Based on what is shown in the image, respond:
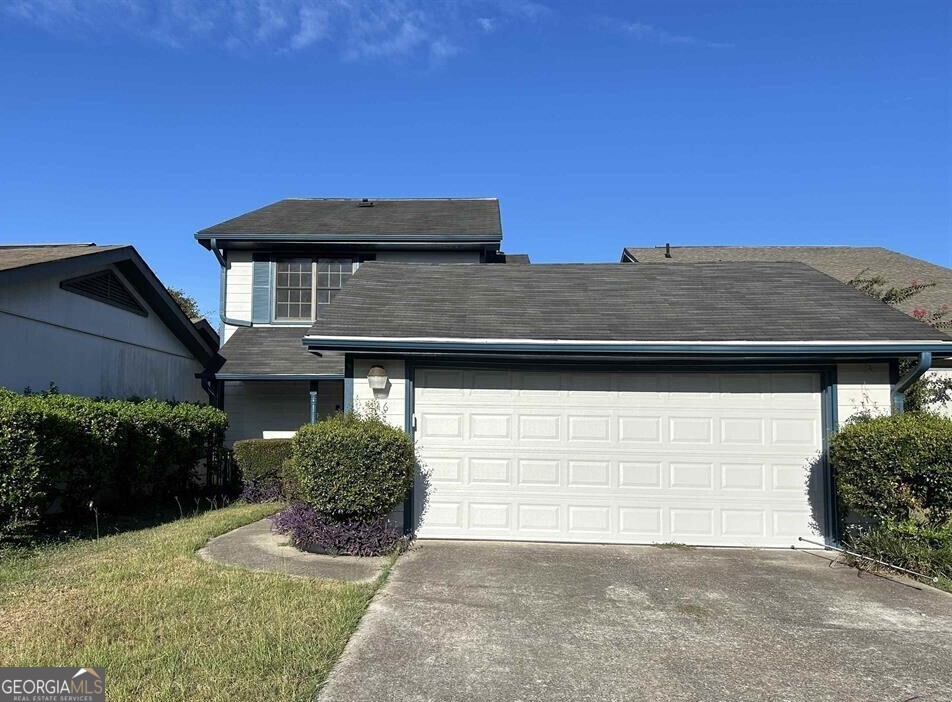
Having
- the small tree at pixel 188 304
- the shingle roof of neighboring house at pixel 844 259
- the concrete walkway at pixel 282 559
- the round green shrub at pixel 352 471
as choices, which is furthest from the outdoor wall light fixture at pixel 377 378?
the small tree at pixel 188 304

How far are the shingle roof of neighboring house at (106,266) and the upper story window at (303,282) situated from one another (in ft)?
6.01

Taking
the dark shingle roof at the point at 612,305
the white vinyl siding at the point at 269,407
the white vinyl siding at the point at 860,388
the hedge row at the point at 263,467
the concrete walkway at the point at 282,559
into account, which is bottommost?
the concrete walkway at the point at 282,559

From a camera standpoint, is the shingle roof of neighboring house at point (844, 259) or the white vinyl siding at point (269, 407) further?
the shingle roof of neighboring house at point (844, 259)

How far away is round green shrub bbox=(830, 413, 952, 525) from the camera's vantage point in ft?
19.7

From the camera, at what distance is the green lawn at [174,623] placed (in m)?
3.53

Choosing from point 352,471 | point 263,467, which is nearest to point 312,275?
point 263,467

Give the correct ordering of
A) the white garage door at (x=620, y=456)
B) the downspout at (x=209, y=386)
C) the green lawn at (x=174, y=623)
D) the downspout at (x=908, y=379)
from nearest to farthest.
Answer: the green lawn at (x=174, y=623) < the downspout at (x=908, y=379) < the white garage door at (x=620, y=456) < the downspout at (x=209, y=386)

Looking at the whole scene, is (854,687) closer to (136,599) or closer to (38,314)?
(136,599)

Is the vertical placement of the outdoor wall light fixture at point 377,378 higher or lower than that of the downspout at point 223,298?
lower

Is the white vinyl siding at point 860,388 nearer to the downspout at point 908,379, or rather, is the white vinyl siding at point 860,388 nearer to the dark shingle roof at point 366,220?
the downspout at point 908,379

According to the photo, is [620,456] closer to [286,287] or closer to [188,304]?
[286,287]

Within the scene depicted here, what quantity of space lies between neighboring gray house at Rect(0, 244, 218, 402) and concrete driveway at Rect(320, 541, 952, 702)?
21.9 ft

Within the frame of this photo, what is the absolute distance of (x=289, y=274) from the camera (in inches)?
521

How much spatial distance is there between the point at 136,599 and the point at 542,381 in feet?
15.4
